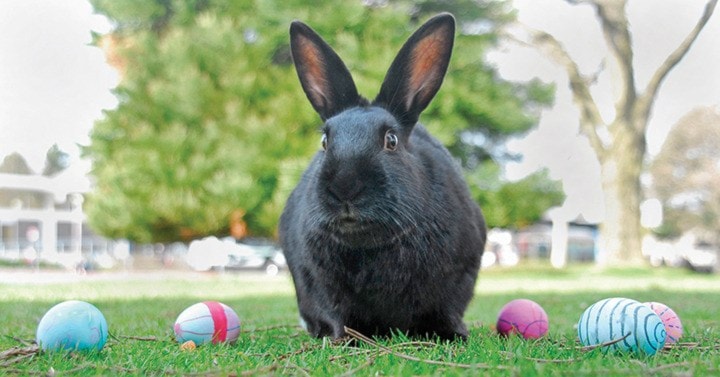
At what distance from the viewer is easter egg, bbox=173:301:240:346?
3.00 metres

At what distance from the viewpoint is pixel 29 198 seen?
27.8 metres

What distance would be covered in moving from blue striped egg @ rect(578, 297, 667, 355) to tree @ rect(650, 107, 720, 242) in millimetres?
30443

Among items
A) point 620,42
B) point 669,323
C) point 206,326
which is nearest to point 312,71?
point 206,326

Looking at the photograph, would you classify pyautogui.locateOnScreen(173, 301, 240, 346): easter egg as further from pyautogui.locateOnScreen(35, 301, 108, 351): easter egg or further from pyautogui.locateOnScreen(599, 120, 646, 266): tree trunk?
pyautogui.locateOnScreen(599, 120, 646, 266): tree trunk

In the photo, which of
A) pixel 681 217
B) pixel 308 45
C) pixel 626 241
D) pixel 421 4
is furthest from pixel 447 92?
pixel 681 217

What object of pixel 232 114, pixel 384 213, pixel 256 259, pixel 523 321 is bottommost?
pixel 256 259

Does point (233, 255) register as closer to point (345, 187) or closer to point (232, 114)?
point (232, 114)

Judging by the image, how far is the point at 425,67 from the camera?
10.1ft

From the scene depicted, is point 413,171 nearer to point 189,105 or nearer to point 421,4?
point 189,105

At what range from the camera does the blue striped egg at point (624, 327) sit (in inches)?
98.0

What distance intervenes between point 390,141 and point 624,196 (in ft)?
56.3

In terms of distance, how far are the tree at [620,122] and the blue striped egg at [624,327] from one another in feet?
55.0

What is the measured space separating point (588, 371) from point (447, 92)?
13269 millimetres

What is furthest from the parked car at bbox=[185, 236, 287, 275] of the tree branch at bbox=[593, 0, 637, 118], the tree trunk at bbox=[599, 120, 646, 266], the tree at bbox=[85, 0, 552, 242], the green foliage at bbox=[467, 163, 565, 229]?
the tree branch at bbox=[593, 0, 637, 118]
